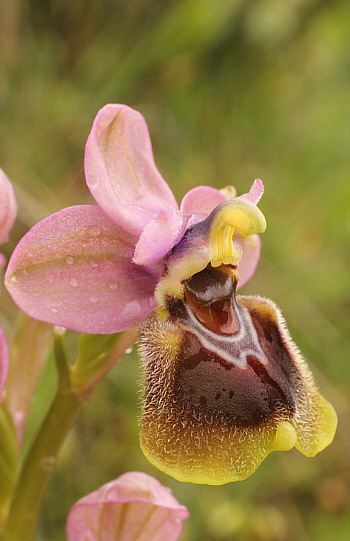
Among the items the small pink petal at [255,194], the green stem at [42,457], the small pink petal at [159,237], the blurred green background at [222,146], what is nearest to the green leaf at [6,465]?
the green stem at [42,457]

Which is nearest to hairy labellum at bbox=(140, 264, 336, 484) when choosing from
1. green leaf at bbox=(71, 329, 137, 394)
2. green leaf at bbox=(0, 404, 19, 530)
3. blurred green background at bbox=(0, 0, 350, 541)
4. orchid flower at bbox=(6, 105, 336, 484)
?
orchid flower at bbox=(6, 105, 336, 484)

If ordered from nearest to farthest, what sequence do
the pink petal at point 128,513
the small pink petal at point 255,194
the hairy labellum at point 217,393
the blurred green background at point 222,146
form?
the hairy labellum at point 217,393 < the small pink petal at point 255,194 < the pink petal at point 128,513 < the blurred green background at point 222,146

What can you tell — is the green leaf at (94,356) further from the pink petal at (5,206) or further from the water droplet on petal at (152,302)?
the pink petal at (5,206)

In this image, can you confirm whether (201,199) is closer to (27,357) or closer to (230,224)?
(230,224)

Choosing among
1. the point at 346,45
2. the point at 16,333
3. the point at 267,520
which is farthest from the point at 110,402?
the point at 346,45

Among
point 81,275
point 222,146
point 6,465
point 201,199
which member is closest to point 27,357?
point 6,465

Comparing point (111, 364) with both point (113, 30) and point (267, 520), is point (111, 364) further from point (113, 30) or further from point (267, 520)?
point (113, 30)

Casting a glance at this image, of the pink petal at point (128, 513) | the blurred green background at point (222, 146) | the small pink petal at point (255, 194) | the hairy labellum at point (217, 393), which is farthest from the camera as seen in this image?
the blurred green background at point (222, 146)
